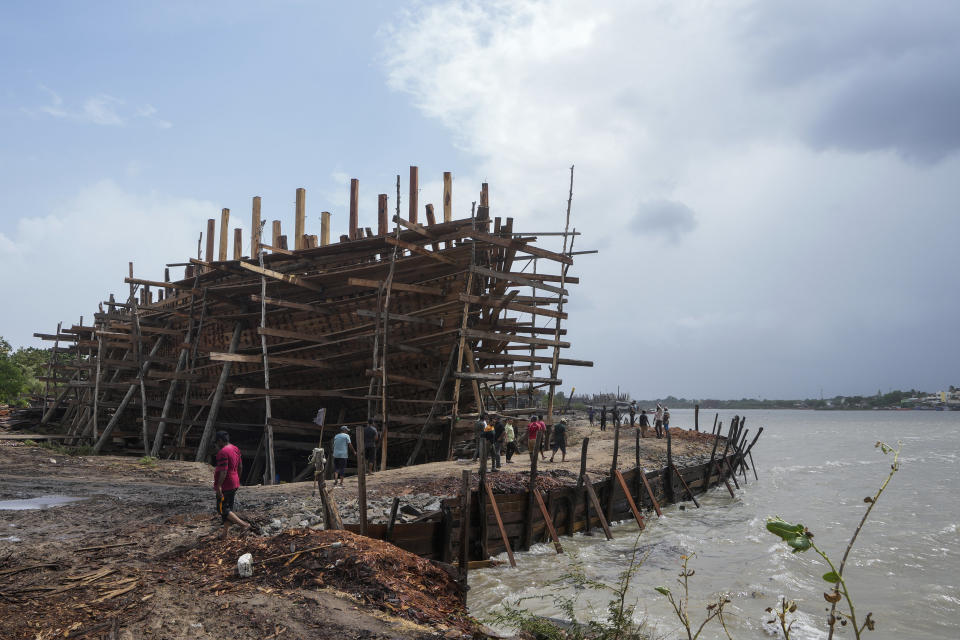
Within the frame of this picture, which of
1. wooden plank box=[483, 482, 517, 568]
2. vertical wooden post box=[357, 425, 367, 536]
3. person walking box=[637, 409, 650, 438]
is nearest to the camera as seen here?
vertical wooden post box=[357, 425, 367, 536]

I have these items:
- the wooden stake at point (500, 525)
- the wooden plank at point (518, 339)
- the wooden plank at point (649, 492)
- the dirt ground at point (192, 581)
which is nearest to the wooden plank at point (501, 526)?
the wooden stake at point (500, 525)

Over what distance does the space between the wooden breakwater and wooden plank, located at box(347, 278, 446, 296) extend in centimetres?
771

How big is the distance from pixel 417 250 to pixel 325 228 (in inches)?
284

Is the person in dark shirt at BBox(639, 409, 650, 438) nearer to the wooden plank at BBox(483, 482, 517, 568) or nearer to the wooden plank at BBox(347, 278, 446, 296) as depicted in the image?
the wooden plank at BBox(347, 278, 446, 296)

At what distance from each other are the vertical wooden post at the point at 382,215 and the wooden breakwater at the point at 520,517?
1068 cm

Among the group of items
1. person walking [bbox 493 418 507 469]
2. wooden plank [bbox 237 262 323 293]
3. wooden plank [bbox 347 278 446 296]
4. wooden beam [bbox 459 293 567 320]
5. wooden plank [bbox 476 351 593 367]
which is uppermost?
wooden plank [bbox 237 262 323 293]

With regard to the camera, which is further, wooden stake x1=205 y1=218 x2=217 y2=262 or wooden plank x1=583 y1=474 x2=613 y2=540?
wooden stake x1=205 y1=218 x2=217 y2=262

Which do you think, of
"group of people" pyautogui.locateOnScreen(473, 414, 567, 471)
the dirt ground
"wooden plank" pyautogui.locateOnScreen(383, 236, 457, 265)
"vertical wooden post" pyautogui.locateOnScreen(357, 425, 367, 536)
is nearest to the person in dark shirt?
"group of people" pyautogui.locateOnScreen(473, 414, 567, 471)

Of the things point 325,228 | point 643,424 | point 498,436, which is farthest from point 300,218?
point 643,424

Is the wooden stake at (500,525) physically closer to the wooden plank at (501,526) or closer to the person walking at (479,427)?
the wooden plank at (501,526)

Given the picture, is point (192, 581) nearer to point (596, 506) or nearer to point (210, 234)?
point (596, 506)

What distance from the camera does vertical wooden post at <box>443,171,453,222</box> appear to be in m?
20.0

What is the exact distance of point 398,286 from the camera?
745 inches

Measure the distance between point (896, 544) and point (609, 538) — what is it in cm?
878
